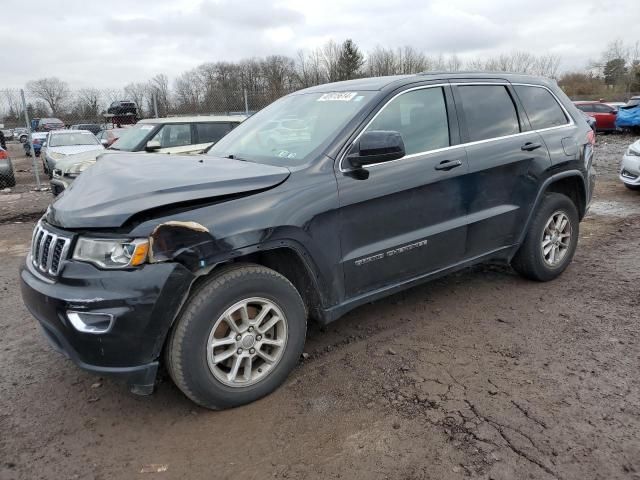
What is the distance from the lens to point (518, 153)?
13.3 ft

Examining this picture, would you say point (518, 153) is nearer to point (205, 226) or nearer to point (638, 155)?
point (205, 226)

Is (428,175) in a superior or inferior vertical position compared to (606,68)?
inferior

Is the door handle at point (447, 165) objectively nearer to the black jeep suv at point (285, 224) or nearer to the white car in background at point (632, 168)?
the black jeep suv at point (285, 224)

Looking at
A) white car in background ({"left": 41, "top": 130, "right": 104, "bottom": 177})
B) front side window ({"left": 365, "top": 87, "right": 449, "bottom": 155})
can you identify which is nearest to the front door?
front side window ({"left": 365, "top": 87, "right": 449, "bottom": 155})

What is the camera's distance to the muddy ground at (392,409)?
2426mm

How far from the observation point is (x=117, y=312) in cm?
244

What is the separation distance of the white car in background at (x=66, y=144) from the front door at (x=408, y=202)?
37.9 feet

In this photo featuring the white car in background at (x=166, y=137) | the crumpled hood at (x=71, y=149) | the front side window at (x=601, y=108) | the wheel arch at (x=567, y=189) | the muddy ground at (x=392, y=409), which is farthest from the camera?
the front side window at (x=601, y=108)

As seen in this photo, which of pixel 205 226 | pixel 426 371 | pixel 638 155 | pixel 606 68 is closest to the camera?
pixel 205 226

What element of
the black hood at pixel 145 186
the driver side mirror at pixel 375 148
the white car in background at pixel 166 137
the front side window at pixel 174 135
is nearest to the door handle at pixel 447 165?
the driver side mirror at pixel 375 148

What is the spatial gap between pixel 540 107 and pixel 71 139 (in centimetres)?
1371

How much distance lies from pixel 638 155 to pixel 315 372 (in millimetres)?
→ 7924

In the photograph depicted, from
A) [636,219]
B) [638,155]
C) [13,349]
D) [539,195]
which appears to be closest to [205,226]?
[13,349]

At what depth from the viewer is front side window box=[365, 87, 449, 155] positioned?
346cm
